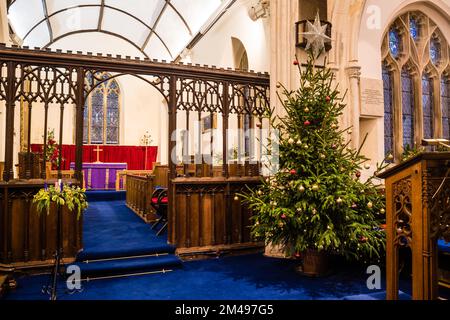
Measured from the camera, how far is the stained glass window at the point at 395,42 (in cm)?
629

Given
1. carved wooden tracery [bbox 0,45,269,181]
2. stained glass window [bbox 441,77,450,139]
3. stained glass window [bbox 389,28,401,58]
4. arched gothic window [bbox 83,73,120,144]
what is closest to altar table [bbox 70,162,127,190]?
arched gothic window [bbox 83,73,120,144]

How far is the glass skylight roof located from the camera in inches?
371

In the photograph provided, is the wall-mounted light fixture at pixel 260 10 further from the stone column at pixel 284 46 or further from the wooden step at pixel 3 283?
the wooden step at pixel 3 283

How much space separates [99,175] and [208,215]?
770cm

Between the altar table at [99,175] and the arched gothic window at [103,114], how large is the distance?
2369 millimetres

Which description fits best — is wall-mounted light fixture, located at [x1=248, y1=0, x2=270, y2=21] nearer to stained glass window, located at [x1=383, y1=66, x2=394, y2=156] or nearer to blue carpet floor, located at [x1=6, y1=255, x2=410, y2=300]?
stained glass window, located at [x1=383, y1=66, x2=394, y2=156]

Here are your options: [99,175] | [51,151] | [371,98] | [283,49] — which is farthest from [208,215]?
[99,175]

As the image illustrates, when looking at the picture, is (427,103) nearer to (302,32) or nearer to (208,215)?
(302,32)

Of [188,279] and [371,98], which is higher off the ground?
[371,98]

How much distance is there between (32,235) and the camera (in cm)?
407

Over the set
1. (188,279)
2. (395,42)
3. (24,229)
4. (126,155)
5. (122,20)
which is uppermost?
(122,20)

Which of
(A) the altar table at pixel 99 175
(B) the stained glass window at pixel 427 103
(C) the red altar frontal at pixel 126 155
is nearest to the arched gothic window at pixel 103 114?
(C) the red altar frontal at pixel 126 155

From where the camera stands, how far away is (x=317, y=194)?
→ 358 centimetres

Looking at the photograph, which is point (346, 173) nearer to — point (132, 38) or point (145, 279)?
point (145, 279)
